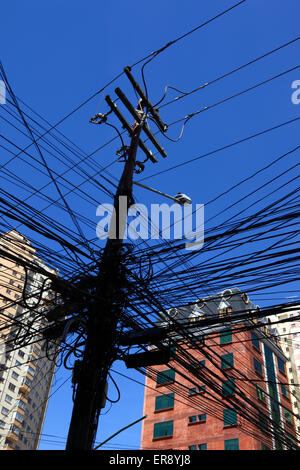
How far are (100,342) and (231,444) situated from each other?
66.9ft

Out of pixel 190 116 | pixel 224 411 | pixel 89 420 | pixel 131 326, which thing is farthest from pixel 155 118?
pixel 224 411

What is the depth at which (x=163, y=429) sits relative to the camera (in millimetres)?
27062

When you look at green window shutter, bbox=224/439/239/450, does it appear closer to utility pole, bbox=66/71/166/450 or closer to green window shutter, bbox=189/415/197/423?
green window shutter, bbox=189/415/197/423

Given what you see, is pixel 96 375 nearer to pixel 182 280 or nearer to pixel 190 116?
pixel 182 280

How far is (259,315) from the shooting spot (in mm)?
5742

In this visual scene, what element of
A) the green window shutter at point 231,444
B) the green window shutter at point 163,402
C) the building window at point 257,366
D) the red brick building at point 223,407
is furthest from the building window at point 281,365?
the green window shutter at point 231,444

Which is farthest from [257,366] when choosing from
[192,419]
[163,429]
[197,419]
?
[163,429]

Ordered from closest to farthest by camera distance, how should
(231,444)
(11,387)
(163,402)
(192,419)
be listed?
(231,444) → (192,419) → (163,402) → (11,387)

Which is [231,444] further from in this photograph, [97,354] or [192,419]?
[97,354]

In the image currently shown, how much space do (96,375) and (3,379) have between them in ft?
168

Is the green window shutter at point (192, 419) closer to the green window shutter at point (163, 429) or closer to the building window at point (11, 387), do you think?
the green window shutter at point (163, 429)

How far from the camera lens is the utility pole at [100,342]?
5.66 metres

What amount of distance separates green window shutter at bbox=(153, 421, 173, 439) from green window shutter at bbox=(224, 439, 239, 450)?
422 centimetres

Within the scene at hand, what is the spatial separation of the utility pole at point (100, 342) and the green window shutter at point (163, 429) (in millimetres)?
22690
